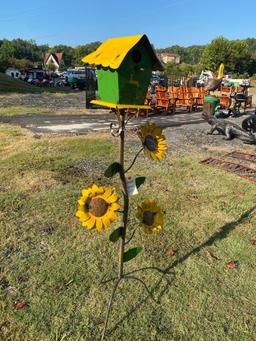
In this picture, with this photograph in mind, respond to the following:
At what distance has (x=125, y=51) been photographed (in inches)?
96.5

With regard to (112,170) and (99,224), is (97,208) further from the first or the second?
(112,170)

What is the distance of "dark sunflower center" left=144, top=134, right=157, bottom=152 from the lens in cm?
256

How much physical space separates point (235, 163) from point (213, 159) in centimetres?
53

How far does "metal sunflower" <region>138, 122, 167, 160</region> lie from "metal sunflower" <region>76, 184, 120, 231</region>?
42 centimetres

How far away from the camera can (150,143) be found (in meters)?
2.58

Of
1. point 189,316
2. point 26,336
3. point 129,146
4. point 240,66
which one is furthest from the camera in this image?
point 240,66

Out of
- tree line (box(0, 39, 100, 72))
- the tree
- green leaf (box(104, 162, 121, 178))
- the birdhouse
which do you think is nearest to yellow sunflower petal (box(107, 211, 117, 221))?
green leaf (box(104, 162, 121, 178))

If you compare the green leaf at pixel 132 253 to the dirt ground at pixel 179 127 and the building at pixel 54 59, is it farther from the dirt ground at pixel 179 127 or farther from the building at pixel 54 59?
the building at pixel 54 59

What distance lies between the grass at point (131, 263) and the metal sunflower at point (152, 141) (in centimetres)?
152

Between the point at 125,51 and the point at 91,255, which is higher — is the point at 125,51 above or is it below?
above

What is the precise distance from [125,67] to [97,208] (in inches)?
42.1

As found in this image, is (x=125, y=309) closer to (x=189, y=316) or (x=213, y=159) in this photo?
(x=189, y=316)

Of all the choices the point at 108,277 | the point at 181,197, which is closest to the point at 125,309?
the point at 108,277

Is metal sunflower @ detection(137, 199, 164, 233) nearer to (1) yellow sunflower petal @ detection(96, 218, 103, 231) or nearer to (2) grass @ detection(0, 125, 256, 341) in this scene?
(1) yellow sunflower petal @ detection(96, 218, 103, 231)
